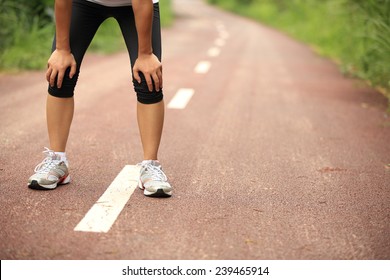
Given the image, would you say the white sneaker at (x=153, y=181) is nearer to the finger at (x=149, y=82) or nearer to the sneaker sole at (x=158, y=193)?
the sneaker sole at (x=158, y=193)

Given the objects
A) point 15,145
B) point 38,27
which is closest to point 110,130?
point 15,145

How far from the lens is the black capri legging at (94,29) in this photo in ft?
11.0

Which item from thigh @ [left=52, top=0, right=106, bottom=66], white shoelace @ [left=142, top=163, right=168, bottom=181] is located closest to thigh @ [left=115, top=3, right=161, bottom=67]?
thigh @ [left=52, top=0, right=106, bottom=66]

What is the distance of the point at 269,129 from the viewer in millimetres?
5605

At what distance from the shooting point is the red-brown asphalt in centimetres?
274

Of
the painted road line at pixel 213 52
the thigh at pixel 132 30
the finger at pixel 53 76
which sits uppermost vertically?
the thigh at pixel 132 30

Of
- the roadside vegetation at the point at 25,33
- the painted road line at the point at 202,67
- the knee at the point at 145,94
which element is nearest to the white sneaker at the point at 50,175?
the knee at the point at 145,94

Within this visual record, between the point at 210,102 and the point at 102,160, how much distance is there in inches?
116

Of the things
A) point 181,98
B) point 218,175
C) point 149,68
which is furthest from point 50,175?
point 181,98

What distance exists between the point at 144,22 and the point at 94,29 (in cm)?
40

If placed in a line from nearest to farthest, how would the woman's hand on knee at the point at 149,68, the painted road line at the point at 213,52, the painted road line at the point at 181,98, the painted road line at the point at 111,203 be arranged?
the painted road line at the point at 111,203 < the woman's hand on knee at the point at 149,68 < the painted road line at the point at 181,98 < the painted road line at the point at 213,52

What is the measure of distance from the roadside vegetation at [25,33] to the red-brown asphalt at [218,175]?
78cm

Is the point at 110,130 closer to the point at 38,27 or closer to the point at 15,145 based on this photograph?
the point at 15,145

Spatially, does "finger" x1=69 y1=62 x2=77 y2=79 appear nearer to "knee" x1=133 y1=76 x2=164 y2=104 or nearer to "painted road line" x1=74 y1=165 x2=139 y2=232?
"knee" x1=133 y1=76 x2=164 y2=104
